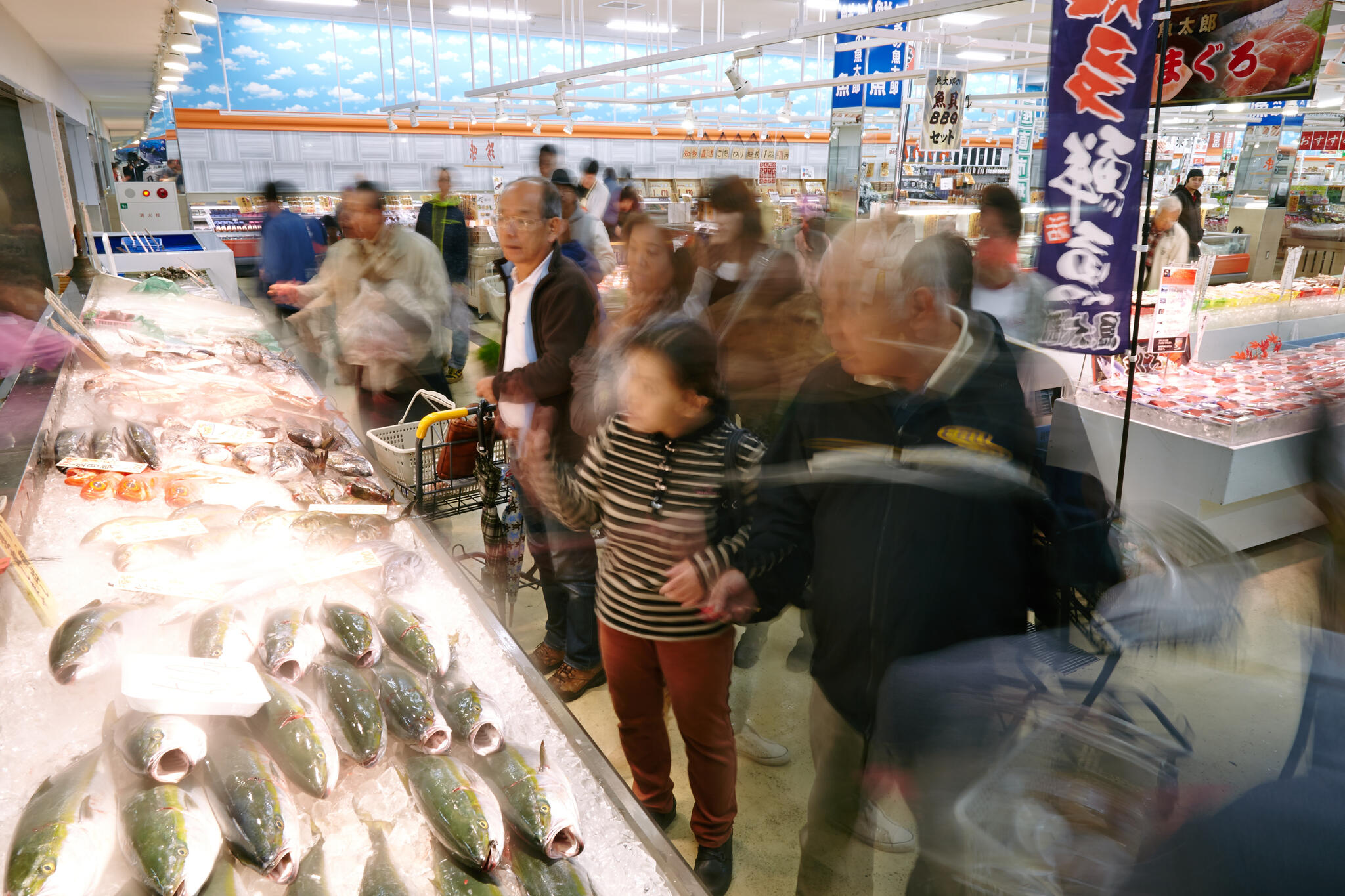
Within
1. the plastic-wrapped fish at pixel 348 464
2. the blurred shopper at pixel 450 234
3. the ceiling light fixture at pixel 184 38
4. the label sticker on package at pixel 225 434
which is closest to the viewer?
the plastic-wrapped fish at pixel 348 464

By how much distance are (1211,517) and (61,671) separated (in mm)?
4740

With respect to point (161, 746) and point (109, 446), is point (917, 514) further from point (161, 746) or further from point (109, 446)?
point (109, 446)

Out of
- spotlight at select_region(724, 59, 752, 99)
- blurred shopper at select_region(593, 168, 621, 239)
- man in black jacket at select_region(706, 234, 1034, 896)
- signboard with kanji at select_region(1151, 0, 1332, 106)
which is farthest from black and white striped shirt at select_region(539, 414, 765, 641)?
blurred shopper at select_region(593, 168, 621, 239)

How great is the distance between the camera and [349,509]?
1.99m

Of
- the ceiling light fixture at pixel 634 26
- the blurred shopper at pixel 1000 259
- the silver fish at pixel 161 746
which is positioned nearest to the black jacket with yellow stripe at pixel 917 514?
the silver fish at pixel 161 746

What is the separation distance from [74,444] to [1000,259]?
11.8ft

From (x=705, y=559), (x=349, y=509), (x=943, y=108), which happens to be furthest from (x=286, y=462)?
(x=943, y=108)

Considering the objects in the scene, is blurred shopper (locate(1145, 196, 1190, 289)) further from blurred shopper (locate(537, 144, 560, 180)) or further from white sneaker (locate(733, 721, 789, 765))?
blurred shopper (locate(537, 144, 560, 180))

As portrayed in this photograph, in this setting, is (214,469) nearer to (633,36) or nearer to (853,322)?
(853,322)

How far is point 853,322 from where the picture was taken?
63.8 inches

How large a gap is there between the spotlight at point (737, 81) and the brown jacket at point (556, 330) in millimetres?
3819

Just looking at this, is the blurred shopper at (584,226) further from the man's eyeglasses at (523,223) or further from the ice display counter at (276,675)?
the ice display counter at (276,675)

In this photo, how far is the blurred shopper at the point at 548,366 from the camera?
8.91 ft

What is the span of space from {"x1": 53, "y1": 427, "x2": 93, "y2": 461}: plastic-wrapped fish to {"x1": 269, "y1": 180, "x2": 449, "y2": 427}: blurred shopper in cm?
153
